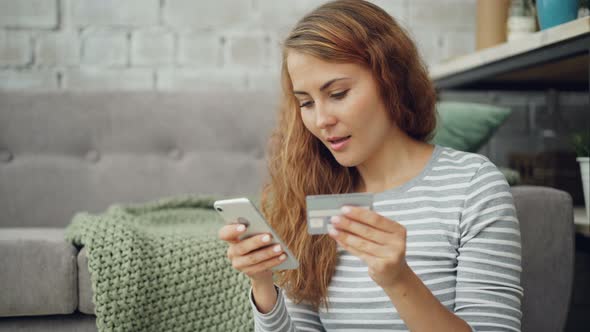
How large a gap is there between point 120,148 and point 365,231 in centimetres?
121

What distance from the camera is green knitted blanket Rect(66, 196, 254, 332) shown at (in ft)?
Result: 3.53

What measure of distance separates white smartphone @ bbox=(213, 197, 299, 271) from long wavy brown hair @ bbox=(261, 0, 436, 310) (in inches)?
6.6

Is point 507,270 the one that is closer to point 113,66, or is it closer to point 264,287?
point 264,287

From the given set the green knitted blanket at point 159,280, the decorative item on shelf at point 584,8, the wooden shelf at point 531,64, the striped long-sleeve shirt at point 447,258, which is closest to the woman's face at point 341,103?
the striped long-sleeve shirt at point 447,258

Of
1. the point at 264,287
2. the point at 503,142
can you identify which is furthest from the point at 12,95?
the point at 503,142

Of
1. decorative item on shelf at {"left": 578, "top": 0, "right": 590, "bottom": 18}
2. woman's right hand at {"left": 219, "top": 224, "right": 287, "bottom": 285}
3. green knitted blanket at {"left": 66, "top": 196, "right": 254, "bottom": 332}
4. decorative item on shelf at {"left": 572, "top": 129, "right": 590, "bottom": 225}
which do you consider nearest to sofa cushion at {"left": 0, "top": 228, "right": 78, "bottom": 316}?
green knitted blanket at {"left": 66, "top": 196, "right": 254, "bottom": 332}

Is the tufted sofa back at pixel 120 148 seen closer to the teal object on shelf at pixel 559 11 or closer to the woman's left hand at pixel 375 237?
the teal object on shelf at pixel 559 11

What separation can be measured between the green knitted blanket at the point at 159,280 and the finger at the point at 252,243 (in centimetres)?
37

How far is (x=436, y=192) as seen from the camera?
88 cm

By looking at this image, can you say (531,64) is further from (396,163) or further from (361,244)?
(361,244)

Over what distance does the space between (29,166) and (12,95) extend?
21cm

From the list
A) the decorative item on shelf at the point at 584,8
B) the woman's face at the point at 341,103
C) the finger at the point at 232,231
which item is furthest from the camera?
the decorative item on shelf at the point at 584,8

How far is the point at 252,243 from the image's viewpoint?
0.77m

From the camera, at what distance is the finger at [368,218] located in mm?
659
